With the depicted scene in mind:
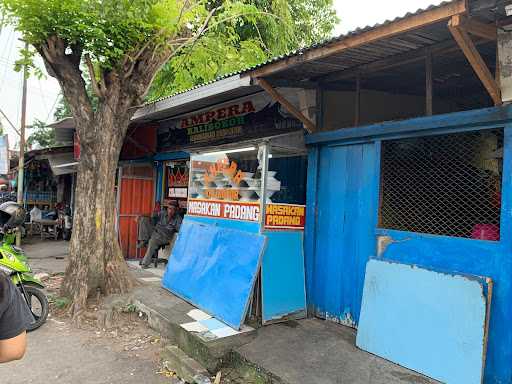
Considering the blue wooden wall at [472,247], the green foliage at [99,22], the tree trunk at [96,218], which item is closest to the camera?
the blue wooden wall at [472,247]

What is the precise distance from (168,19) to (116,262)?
12.9ft

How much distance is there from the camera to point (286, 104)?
16.6 ft

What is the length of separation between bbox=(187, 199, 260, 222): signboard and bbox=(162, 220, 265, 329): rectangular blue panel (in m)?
0.20

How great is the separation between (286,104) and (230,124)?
2.34 m

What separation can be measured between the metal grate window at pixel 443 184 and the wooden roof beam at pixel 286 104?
109 cm

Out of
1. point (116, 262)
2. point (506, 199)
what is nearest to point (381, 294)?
point (506, 199)

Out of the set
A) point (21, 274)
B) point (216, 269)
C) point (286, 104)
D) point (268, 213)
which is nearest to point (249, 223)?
point (268, 213)

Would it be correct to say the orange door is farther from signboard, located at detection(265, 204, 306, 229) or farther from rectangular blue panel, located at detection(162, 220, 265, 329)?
signboard, located at detection(265, 204, 306, 229)

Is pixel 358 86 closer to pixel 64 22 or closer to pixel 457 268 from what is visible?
pixel 457 268

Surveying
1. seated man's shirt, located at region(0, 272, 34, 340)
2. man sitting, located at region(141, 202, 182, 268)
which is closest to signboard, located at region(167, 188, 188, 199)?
man sitting, located at region(141, 202, 182, 268)

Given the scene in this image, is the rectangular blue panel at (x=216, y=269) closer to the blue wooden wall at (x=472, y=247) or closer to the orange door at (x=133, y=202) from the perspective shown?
the blue wooden wall at (x=472, y=247)

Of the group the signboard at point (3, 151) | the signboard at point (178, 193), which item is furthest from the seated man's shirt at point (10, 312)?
the signboard at point (3, 151)

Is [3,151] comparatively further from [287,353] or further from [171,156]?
[287,353]

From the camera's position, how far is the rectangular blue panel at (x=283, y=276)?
4898 mm
